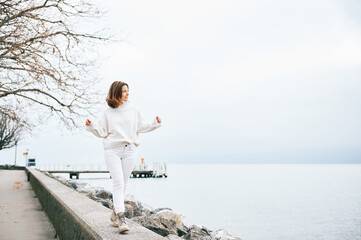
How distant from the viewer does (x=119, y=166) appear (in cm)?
350

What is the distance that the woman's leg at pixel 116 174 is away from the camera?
3.42 meters

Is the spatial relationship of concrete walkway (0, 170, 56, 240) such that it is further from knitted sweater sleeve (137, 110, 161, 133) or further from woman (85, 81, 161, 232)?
knitted sweater sleeve (137, 110, 161, 133)

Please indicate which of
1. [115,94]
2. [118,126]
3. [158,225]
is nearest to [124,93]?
[115,94]

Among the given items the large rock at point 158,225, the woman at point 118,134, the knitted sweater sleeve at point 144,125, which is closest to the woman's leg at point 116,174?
the woman at point 118,134

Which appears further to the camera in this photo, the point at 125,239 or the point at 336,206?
the point at 336,206

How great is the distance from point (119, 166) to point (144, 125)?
51 cm

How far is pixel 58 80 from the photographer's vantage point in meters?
11.4

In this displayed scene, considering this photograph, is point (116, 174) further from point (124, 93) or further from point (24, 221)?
point (24, 221)

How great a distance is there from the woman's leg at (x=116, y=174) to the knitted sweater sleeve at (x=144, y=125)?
352 millimetres

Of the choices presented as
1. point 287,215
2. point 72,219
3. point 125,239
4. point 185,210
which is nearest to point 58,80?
point 72,219

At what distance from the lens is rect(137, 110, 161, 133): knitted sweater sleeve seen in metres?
3.69

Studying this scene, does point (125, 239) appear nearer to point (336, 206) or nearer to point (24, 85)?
point (24, 85)

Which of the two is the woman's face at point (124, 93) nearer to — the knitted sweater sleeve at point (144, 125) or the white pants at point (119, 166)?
the knitted sweater sleeve at point (144, 125)

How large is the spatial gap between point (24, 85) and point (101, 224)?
9369 millimetres
